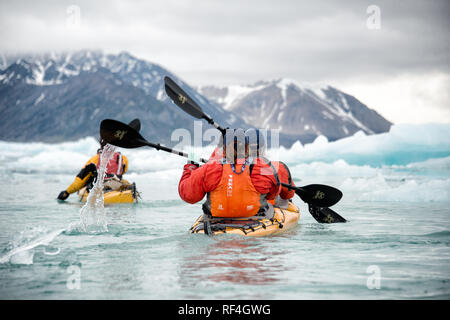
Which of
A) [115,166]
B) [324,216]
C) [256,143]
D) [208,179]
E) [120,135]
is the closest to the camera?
[208,179]

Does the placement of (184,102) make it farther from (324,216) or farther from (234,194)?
(324,216)

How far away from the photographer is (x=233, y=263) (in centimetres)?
492

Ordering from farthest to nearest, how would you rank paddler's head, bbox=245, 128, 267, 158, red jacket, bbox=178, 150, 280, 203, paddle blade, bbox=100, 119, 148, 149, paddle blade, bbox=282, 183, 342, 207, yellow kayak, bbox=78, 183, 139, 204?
yellow kayak, bbox=78, 183, 139, 204 → paddle blade, bbox=282, 183, 342, 207 → paddle blade, bbox=100, 119, 148, 149 → paddler's head, bbox=245, 128, 267, 158 → red jacket, bbox=178, 150, 280, 203

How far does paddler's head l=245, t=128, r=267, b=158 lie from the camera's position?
241 inches

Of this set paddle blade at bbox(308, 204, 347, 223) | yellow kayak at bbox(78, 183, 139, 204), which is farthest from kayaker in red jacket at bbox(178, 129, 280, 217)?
yellow kayak at bbox(78, 183, 139, 204)

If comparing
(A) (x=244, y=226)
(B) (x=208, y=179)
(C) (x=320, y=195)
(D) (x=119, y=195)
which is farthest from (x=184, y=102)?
(D) (x=119, y=195)

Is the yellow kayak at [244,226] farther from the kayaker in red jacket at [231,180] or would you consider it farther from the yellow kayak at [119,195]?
the yellow kayak at [119,195]

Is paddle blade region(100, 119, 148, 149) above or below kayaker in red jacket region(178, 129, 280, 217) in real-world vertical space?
above

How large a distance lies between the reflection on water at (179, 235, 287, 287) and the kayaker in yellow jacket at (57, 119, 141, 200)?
5.31m

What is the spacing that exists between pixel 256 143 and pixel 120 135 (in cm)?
210

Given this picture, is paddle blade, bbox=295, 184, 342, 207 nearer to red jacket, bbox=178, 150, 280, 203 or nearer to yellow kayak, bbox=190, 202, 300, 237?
yellow kayak, bbox=190, 202, 300, 237

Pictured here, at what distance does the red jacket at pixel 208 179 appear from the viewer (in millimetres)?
5906

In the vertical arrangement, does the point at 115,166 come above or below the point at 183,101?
below
